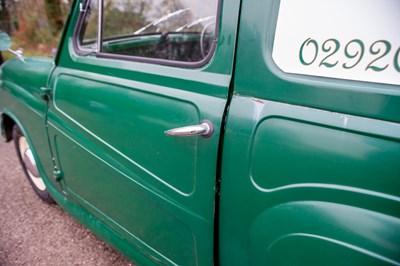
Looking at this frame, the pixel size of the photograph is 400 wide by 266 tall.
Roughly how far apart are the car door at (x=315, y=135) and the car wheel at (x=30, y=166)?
218 centimetres

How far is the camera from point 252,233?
1042 mm

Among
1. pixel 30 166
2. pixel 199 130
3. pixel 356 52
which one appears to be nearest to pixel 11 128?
pixel 30 166

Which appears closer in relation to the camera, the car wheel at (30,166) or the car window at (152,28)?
the car window at (152,28)

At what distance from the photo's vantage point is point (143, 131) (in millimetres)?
1333

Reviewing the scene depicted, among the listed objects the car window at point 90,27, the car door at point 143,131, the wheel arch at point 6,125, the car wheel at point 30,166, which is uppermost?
the car window at point 90,27

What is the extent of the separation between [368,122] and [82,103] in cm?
141

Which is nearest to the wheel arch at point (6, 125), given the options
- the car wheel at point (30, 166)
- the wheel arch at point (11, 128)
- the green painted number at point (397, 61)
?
the wheel arch at point (11, 128)

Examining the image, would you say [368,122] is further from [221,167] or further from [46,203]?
[46,203]

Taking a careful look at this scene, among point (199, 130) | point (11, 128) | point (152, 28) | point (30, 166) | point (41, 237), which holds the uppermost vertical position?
point (152, 28)

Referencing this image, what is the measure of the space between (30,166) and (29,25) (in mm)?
9760

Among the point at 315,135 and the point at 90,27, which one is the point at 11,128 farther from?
the point at 315,135

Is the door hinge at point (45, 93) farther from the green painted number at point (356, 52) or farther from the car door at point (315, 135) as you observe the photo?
the green painted number at point (356, 52)

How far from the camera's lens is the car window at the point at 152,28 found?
1790 millimetres

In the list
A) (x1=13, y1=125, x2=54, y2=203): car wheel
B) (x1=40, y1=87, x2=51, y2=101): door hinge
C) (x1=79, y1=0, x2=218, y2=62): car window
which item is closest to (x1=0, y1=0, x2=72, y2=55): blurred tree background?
(x1=13, y1=125, x2=54, y2=203): car wheel
